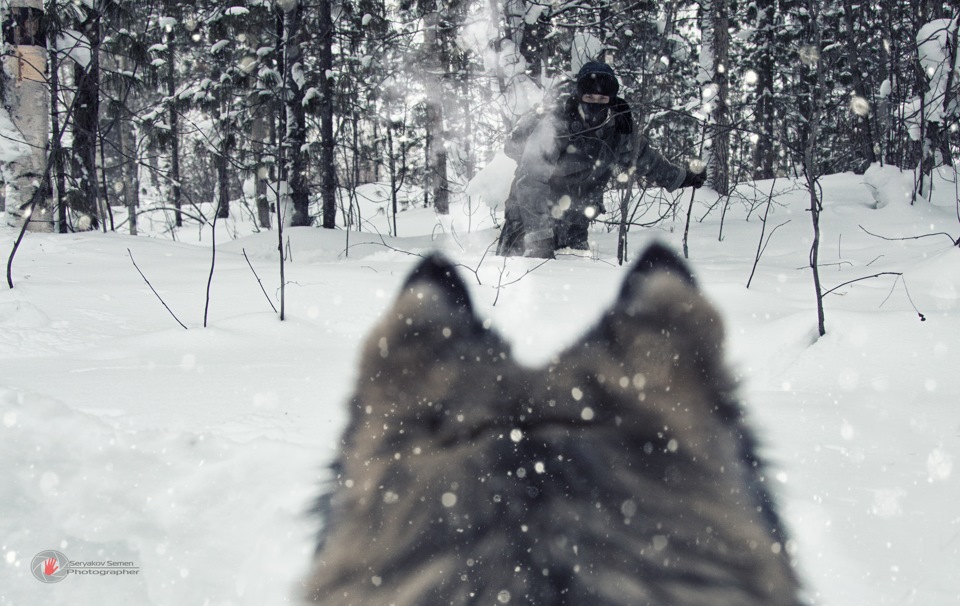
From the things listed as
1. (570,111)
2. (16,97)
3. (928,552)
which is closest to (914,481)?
(928,552)

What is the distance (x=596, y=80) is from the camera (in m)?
3.89

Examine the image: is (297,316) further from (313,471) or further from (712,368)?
(712,368)

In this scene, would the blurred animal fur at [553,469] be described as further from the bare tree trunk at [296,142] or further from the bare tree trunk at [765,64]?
the bare tree trunk at [765,64]

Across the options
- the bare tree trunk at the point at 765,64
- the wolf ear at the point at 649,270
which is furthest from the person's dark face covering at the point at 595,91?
the bare tree trunk at the point at 765,64

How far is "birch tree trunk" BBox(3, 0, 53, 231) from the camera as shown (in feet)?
17.0

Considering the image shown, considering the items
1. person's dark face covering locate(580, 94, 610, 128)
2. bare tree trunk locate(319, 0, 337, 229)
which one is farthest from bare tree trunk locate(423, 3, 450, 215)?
person's dark face covering locate(580, 94, 610, 128)

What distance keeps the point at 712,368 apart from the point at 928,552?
730 mm

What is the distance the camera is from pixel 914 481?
3.81 ft

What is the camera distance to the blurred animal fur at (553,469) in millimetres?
1001

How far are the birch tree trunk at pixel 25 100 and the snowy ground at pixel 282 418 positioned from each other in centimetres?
319
